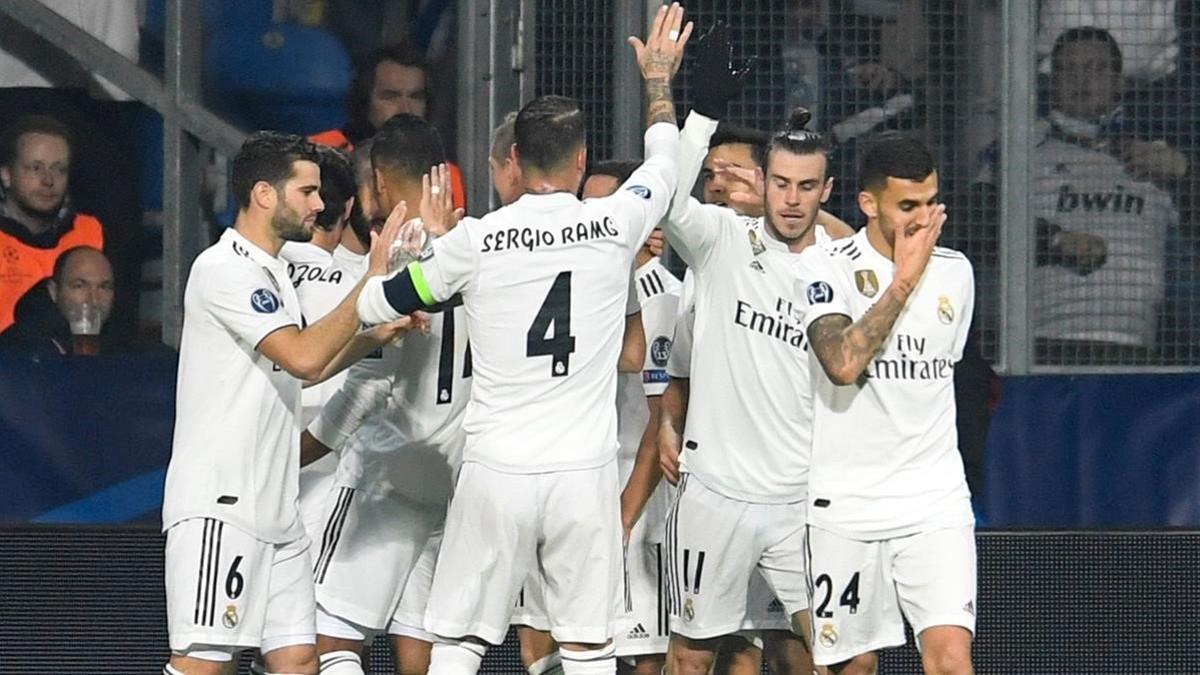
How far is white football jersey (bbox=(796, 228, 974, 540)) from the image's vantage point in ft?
23.3

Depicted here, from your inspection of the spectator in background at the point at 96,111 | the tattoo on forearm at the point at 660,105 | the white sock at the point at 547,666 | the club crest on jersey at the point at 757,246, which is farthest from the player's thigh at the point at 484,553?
the spectator in background at the point at 96,111

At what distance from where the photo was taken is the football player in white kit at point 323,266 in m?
7.86

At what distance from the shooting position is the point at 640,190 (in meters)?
7.16

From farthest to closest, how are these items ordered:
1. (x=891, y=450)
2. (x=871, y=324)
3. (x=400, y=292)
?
1. (x=891, y=450)
2. (x=871, y=324)
3. (x=400, y=292)

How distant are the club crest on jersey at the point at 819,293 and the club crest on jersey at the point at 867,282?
0.13 meters

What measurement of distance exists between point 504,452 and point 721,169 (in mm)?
1776

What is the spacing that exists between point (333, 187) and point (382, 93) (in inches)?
63.4

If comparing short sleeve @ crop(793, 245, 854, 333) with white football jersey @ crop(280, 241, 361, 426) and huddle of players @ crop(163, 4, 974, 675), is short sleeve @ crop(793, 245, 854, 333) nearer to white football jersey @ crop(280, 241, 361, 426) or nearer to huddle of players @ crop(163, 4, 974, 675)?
huddle of players @ crop(163, 4, 974, 675)

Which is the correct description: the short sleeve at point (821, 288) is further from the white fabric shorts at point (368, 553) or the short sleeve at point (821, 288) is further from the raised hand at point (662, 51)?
the white fabric shorts at point (368, 553)

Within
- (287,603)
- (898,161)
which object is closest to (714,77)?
(898,161)

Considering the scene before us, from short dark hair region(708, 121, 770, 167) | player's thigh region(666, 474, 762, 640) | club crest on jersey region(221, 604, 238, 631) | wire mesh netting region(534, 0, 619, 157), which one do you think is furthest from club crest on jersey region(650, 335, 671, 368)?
club crest on jersey region(221, 604, 238, 631)

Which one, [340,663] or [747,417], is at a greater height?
[747,417]

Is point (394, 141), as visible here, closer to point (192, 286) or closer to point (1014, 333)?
point (192, 286)

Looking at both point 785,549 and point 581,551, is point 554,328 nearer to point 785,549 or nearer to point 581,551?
point 581,551
